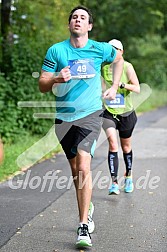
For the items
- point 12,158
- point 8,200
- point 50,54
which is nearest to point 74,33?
point 50,54

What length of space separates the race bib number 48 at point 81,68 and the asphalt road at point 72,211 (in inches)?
58.8

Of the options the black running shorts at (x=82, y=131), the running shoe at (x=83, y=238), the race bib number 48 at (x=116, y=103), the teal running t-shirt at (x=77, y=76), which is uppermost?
the teal running t-shirt at (x=77, y=76)

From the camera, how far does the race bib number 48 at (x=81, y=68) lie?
5.72 metres

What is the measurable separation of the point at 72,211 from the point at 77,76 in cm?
195

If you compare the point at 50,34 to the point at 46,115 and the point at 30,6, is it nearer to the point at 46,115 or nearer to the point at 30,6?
the point at 30,6

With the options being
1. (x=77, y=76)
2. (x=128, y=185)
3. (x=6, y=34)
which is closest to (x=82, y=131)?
(x=77, y=76)

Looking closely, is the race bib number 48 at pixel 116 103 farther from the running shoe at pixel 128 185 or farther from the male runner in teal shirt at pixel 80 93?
the male runner in teal shirt at pixel 80 93

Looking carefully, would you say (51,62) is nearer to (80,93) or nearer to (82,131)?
(80,93)

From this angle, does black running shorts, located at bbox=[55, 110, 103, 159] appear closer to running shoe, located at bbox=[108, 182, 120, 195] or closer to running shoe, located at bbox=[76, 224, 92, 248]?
running shoe, located at bbox=[76, 224, 92, 248]

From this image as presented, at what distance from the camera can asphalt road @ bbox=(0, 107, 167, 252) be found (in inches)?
228

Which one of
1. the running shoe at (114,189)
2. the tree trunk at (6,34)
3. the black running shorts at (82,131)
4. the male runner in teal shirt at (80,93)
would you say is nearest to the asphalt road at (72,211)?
the running shoe at (114,189)

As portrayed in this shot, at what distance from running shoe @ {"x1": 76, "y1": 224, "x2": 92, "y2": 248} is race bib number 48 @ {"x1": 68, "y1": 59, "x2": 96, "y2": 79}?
1324 mm

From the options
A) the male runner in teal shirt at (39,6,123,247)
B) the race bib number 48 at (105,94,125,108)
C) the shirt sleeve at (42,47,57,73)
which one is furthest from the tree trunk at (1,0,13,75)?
the shirt sleeve at (42,47,57,73)

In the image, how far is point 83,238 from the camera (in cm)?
559
